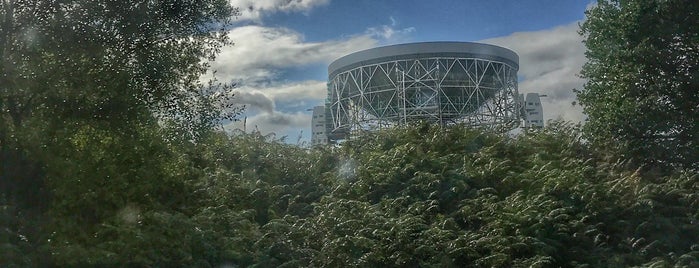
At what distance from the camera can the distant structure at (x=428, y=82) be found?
168 feet

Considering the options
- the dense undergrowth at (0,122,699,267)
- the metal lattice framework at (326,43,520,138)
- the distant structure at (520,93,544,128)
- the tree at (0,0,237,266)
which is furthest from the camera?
the distant structure at (520,93,544,128)

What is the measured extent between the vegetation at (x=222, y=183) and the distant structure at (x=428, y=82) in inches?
1046

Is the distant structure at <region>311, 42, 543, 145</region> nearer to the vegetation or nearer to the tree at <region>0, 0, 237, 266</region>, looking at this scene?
the vegetation

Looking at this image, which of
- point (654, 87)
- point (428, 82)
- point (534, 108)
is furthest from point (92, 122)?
point (534, 108)

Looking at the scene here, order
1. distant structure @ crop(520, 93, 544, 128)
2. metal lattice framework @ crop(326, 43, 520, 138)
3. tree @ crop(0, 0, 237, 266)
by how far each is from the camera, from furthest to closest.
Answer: distant structure @ crop(520, 93, 544, 128), metal lattice framework @ crop(326, 43, 520, 138), tree @ crop(0, 0, 237, 266)

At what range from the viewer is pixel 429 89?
169ft

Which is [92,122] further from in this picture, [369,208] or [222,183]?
[369,208]

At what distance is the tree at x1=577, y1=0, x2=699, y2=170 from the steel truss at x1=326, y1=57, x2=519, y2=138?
84.7 feet

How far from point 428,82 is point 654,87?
28.5m

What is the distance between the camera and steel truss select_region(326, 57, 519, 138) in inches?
2009

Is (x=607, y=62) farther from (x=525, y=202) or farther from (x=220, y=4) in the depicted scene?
(x=220, y=4)

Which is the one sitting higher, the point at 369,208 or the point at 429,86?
the point at 429,86

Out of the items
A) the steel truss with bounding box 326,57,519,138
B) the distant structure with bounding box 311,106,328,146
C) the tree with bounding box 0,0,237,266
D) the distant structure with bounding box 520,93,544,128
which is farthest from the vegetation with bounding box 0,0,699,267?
the distant structure with bounding box 520,93,544,128

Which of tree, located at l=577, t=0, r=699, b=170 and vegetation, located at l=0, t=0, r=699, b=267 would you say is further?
tree, located at l=577, t=0, r=699, b=170
